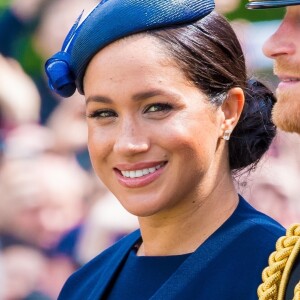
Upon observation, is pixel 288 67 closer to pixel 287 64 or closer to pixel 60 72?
pixel 287 64

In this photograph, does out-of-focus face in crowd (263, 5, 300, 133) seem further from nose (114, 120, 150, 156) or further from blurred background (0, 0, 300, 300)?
blurred background (0, 0, 300, 300)

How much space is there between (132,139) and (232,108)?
1.26 ft

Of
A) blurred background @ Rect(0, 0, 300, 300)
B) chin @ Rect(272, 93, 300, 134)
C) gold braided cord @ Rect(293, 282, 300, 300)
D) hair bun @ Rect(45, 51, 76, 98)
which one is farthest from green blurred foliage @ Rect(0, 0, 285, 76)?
gold braided cord @ Rect(293, 282, 300, 300)

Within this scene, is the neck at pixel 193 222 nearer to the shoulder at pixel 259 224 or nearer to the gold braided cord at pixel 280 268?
the shoulder at pixel 259 224

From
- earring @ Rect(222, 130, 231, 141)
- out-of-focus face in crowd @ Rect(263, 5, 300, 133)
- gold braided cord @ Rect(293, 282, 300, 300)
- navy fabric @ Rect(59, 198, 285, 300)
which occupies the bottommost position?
navy fabric @ Rect(59, 198, 285, 300)

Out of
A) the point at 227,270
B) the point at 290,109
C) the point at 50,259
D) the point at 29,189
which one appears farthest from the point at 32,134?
the point at 290,109

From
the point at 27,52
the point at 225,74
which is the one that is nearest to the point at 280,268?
the point at 225,74

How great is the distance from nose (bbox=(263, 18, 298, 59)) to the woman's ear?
461mm

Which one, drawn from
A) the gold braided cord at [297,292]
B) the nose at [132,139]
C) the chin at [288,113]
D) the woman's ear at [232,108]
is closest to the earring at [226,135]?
the woman's ear at [232,108]

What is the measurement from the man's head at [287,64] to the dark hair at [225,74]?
37 cm

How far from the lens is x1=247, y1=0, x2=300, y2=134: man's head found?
100 inches

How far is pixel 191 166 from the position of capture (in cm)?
295

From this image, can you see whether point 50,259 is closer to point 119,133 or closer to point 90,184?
→ point 90,184

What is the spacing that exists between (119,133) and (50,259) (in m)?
1.90
